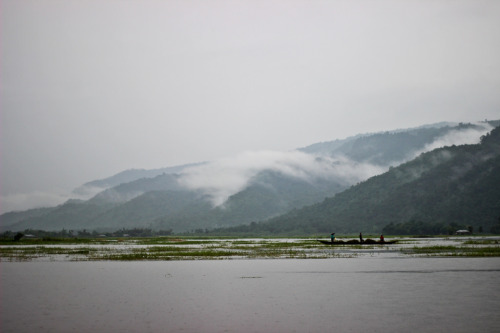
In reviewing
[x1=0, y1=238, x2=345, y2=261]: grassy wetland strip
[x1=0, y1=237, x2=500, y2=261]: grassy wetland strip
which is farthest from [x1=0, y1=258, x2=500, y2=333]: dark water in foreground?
[x1=0, y1=238, x2=345, y2=261]: grassy wetland strip

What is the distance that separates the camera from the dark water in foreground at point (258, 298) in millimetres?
29781

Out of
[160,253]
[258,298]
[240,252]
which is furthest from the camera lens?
[240,252]

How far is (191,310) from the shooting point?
34625 millimetres

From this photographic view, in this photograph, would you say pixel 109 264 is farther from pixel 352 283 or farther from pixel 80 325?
pixel 80 325

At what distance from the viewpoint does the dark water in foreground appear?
97.7 feet

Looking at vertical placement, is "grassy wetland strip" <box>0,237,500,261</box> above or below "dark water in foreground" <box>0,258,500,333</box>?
above

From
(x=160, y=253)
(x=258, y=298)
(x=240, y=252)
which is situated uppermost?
(x=160, y=253)

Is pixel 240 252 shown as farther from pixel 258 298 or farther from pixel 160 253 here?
pixel 258 298

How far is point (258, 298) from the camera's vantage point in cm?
3928

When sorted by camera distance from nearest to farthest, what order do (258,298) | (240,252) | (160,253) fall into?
(258,298) < (160,253) < (240,252)

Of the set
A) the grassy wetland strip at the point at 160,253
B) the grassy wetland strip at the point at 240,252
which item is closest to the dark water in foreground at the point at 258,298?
the grassy wetland strip at the point at 240,252

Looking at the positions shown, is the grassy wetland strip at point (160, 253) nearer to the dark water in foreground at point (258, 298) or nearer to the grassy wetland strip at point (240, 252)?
the grassy wetland strip at point (240, 252)

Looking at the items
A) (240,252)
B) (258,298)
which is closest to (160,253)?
(240,252)

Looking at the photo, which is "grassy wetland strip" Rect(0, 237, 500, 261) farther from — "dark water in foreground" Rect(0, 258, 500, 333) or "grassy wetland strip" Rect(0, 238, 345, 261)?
"dark water in foreground" Rect(0, 258, 500, 333)
